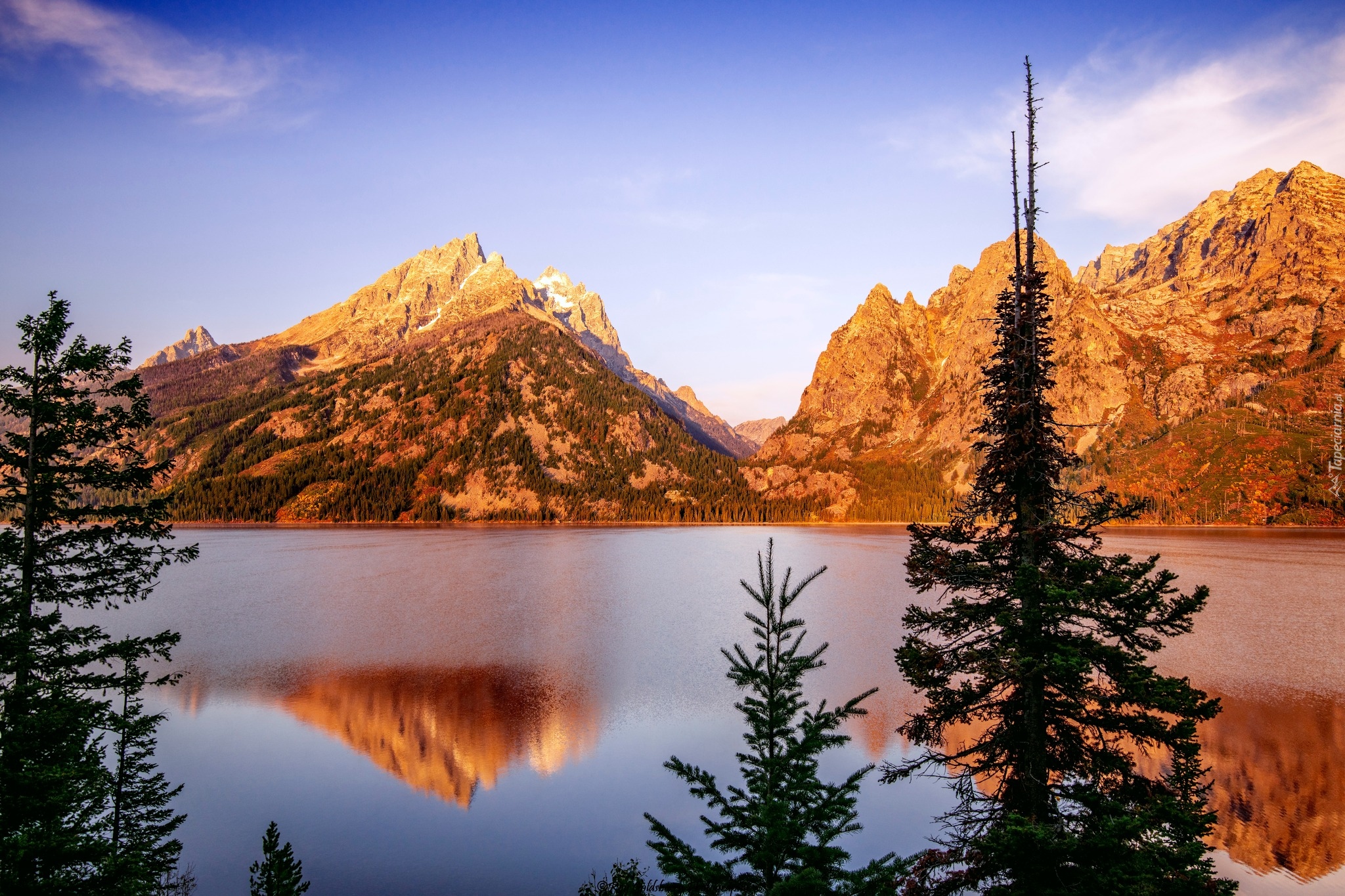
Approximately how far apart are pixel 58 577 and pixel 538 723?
2247cm

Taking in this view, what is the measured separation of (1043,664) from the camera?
47.8 ft

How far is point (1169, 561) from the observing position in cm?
10300

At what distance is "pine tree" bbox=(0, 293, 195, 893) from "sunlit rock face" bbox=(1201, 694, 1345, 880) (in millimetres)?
31920

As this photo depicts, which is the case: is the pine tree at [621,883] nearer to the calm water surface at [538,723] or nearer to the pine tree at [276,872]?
the calm water surface at [538,723]

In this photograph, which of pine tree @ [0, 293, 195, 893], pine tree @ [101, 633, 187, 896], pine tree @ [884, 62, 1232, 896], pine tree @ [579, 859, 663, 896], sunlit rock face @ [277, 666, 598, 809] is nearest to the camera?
pine tree @ [884, 62, 1232, 896]

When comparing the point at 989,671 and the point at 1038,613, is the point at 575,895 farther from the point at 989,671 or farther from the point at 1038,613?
the point at 1038,613

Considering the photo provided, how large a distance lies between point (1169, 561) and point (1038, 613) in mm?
109804

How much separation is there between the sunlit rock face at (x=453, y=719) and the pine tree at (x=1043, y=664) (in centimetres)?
1930

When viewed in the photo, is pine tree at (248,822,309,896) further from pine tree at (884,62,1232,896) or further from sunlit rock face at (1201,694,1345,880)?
sunlit rock face at (1201,694,1345,880)

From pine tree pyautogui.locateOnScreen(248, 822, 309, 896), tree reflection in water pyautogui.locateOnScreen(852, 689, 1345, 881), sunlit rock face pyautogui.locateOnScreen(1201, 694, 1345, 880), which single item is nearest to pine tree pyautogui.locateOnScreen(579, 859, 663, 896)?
pine tree pyautogui.locateOnScreen(248, 822, 309, 896)

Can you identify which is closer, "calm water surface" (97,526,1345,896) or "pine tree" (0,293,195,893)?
"pine tree" (0,293,195,893)

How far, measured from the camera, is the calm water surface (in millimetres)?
24109

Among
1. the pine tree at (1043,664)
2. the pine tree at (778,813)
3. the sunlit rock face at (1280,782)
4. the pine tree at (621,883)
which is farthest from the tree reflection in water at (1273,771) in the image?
the pine tree at (778,813)

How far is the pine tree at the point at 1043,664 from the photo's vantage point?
13.5m
